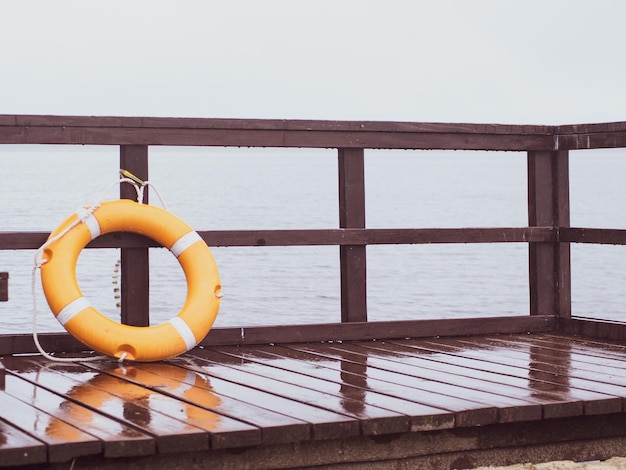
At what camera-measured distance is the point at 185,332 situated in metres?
3.62

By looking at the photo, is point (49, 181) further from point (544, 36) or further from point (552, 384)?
point (552, 384)

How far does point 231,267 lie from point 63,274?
14610 mm

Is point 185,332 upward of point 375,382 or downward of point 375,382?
upward

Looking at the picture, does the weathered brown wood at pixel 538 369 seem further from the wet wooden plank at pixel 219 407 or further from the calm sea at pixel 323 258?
the calm sea at pixel 323 258

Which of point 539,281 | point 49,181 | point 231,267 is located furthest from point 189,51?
point 539,281

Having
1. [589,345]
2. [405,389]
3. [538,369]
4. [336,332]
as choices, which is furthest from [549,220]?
[405,389]

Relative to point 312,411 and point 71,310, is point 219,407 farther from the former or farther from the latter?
point 71,310

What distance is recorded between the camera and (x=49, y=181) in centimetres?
3114

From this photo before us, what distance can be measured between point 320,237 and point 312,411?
4.60 ft

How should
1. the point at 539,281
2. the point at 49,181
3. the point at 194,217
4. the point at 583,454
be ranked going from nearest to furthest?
the point at 583,454 < the point at 539,281 < the point at 194,217 < the point at 49,181

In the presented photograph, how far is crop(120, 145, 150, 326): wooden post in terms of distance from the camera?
3852mm

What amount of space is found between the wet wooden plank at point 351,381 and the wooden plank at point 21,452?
0.90m

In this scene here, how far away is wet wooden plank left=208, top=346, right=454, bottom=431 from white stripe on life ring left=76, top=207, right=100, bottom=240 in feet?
2.12

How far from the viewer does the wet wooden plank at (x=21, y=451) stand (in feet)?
7.33
